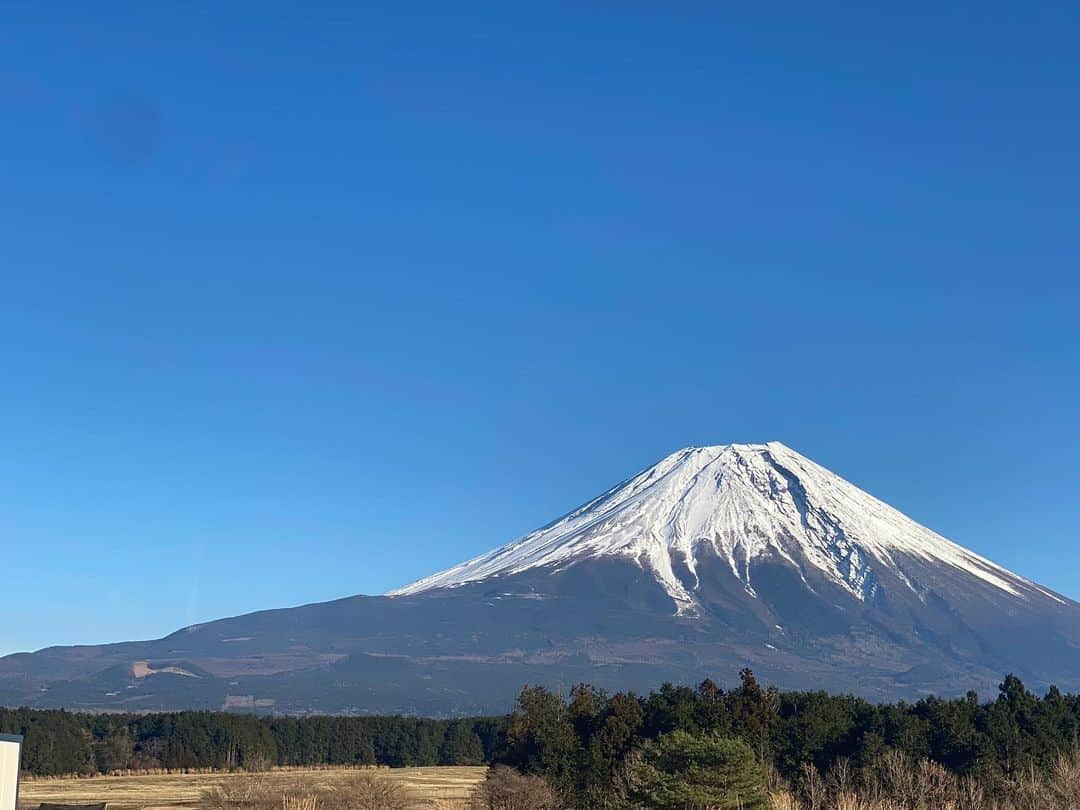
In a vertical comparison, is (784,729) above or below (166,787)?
above

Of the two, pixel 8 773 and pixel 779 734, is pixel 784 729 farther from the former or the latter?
pixel 8 773

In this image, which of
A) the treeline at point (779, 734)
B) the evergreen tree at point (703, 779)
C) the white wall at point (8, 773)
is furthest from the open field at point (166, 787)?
the evergreen tree at point (703, 779)

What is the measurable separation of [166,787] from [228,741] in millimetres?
22436

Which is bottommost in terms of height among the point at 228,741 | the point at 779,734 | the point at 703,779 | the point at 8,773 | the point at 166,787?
the point at 166,787

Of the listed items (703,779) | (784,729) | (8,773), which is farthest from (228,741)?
(703,779)

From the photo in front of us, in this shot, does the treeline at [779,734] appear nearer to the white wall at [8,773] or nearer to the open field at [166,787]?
the open field at [166,787]

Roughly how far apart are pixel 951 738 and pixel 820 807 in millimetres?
11160

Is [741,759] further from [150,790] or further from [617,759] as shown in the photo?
[150,790]

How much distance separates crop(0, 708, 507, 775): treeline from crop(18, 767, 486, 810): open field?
438 cm

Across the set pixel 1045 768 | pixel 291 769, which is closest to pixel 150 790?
pixel 291 769

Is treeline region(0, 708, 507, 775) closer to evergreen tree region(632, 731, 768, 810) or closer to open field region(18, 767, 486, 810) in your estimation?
open field region(18, 767, 486, 810)

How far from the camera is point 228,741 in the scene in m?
89.7

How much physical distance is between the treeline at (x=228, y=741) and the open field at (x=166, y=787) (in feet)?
14.4

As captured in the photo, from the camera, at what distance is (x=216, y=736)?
90188 mm
